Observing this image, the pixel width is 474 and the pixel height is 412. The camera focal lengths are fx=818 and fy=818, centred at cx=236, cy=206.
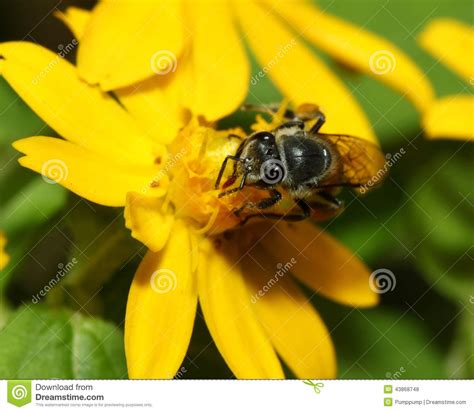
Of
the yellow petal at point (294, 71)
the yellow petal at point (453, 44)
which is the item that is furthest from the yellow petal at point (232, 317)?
the yellow petal at point (453, 44)

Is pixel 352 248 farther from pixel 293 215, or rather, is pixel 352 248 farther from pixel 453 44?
pixel 453 44

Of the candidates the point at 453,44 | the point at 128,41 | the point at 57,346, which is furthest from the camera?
the point at 453,44

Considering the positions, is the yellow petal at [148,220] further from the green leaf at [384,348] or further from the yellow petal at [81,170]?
the green leaf at [384,348]

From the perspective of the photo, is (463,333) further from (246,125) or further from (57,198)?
(57,198)

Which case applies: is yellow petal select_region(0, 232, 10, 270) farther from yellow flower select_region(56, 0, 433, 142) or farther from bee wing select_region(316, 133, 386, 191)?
bee wing select_region(316, 133, 386, 191)

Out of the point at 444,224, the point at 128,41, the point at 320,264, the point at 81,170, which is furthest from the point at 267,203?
the point at 444,224

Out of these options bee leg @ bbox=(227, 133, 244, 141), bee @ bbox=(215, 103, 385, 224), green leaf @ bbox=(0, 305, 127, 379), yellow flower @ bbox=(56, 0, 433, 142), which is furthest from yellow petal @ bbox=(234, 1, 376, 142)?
green leaf @ bbox=(0, 305, 127, 379)
